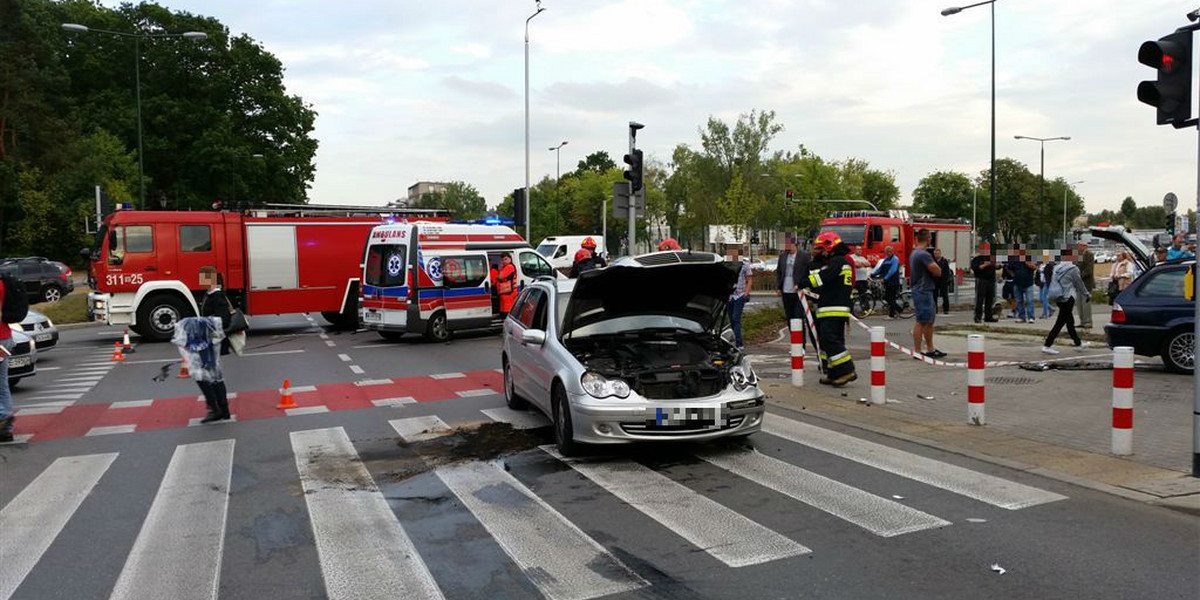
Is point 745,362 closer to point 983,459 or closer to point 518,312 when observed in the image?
point 983,459

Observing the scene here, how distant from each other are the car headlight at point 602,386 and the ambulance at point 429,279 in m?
10.6

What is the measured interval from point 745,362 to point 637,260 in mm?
1328

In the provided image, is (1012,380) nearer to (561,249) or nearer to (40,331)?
(40,331)

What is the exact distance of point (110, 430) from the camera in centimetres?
951

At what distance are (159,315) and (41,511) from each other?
45.8 feet

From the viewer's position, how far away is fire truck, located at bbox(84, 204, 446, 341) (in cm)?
1888

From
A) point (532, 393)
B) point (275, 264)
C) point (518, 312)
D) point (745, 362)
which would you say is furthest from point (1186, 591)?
point (275, 264)

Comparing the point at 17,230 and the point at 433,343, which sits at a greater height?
the point at 17,230

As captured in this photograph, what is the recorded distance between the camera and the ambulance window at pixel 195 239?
19.4 m

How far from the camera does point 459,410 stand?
10.2m

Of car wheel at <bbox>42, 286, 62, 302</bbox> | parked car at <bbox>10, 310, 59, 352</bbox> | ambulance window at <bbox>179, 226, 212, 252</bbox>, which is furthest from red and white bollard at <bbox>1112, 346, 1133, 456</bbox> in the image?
car wheel at <bbox>42, 286, 62, 302</bbox>

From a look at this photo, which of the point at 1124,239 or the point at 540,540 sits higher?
the point at 1124,239

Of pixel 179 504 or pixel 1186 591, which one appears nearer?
pixel 1186 591

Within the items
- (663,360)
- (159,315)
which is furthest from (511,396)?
(159,315)
